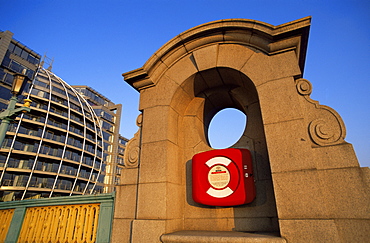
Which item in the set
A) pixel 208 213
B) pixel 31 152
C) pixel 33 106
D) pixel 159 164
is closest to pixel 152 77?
pixel 159 164

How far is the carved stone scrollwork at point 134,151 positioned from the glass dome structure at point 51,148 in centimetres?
5352

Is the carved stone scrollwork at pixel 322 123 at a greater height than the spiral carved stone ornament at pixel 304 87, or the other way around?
the spiral carved stone ornament at pixel 304 87

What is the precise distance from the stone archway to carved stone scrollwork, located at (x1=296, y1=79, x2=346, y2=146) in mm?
17

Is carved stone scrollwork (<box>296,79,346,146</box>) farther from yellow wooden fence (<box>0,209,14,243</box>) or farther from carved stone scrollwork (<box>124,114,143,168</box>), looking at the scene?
yellow wooden fence (<box>0,209,14,243</box>)

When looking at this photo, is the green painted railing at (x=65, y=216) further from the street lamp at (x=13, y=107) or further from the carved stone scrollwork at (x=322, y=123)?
the carved stone scrollwork at (x=322, y=123)

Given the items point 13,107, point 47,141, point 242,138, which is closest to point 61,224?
point 13,107

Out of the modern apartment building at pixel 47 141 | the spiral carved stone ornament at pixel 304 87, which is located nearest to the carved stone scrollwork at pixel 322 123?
the spiral carved stone ornament at pixel 304 87

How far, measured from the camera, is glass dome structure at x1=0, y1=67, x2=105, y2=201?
4506 cm

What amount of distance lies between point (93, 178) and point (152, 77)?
68.1 metres

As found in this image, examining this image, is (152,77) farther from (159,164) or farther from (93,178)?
(93,178)

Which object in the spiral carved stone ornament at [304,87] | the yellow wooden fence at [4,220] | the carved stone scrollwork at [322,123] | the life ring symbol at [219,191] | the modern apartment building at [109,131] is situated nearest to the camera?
the carved stone scrollwork at [322,123]

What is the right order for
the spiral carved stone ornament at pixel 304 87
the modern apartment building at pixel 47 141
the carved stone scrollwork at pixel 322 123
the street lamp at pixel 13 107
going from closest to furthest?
the carved stone scrollwork at pixel 322 123
the spiral carved stone ornament at pixel 304 87
the street lamp at pixel 13 107
the modern apartment building at pixel 47 141

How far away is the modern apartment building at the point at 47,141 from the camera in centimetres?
4500

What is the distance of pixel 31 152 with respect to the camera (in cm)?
4831
